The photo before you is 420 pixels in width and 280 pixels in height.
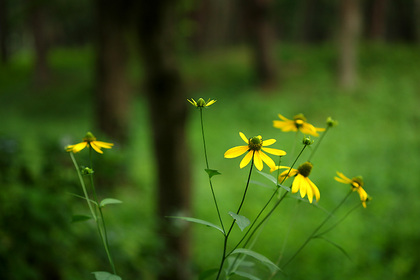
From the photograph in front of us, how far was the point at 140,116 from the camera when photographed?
1160 cm

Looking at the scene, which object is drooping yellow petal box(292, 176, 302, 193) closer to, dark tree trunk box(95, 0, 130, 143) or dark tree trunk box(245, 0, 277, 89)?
dark tree trunk box(95, 0, 130, 143)

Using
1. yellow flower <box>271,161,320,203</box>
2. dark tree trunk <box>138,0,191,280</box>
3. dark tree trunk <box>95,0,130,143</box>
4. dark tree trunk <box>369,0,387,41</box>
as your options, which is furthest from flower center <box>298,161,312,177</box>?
dark tree trunk <box>369,0,387,41</box>

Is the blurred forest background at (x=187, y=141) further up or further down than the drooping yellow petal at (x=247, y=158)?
further down

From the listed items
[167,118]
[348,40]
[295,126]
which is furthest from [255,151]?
[348,40]

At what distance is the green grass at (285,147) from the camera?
11.7 ft

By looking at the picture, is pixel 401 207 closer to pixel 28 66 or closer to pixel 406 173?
pixel 406 173

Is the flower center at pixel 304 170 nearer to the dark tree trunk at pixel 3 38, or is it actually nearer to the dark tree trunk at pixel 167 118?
the dark tree trunk at pixel 167 118

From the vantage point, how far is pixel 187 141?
11.4ft

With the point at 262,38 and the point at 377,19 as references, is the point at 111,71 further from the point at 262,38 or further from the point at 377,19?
the point at 377,19

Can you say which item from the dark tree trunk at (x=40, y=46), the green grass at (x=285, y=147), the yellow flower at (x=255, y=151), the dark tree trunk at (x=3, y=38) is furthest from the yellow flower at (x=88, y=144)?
the dark tree trunk at (x=3, y=38)

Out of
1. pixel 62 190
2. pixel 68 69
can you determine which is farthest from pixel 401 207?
pixel 68 69

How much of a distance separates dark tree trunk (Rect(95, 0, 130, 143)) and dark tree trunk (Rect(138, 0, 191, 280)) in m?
2.96

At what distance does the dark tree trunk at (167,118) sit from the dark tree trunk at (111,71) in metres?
2.96

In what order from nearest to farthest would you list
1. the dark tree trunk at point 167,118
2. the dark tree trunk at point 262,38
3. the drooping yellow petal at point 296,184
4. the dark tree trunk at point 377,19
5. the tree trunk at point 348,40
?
the drooping yellow petal at point 296,184, the dark tree trunk at point 167,118, the tree trunk at point 348,40, the dark tree trunk at point 262,38, the dark tree trunk at point 377,19
